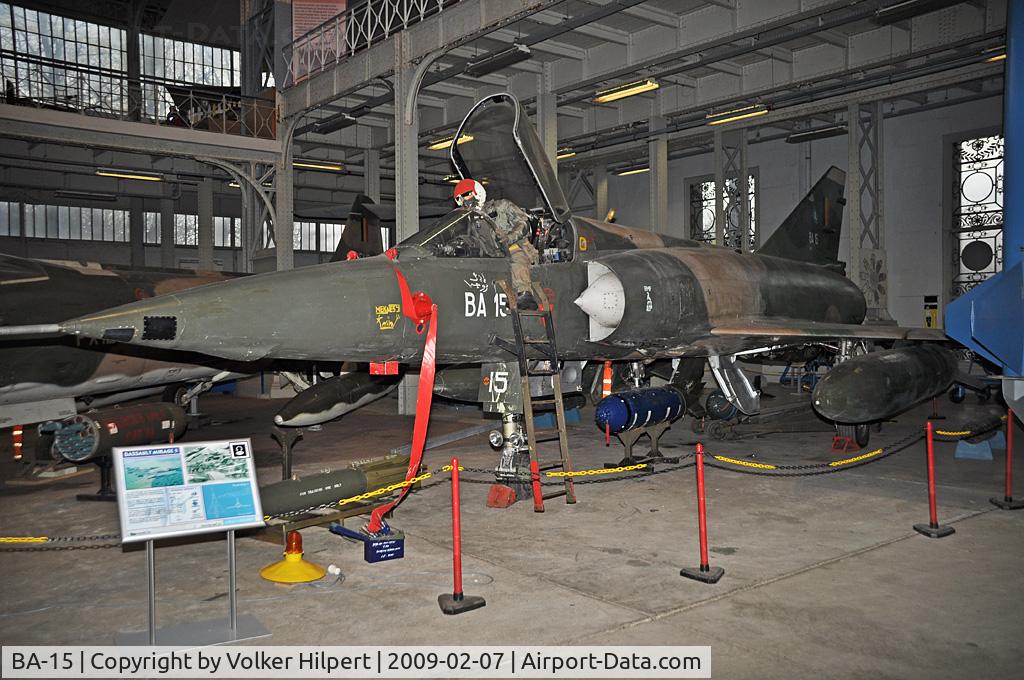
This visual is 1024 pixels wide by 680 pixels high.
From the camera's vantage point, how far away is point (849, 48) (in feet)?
52.7

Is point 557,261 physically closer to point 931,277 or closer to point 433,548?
point 433,548

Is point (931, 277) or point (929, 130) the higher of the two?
point (929, 130)

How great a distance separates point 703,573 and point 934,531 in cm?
255

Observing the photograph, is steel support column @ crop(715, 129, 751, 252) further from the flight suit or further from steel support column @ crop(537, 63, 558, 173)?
the flight suit

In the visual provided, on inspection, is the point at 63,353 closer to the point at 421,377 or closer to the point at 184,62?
the point at 421,377

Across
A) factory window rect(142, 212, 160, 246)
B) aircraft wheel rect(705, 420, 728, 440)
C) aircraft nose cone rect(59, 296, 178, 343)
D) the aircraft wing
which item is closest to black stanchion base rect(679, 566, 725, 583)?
the aircraft wing

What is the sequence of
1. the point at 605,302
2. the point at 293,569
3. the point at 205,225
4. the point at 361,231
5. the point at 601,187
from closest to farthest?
the point at 293,569 < the point at 605,302 < the point at 361,231 < the point at 205,225 < the point at 601,187

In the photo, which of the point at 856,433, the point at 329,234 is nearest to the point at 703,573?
the point at 856,433

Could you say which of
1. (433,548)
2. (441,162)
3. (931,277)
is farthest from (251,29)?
(931,277)

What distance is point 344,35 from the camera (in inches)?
654

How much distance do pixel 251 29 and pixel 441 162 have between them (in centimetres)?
866

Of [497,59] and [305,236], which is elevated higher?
[497,59]

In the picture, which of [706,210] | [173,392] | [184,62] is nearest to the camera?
[173,392]

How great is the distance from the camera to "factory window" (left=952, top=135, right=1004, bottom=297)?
22594mm
